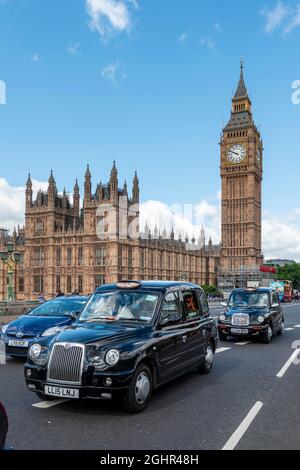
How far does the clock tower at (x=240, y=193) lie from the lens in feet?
342

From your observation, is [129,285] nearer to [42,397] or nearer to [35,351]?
[35,351]

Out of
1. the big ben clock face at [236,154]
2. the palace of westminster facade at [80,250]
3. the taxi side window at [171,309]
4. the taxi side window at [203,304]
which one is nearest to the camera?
the taxi side window at [171,309]

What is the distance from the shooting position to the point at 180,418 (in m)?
6.07

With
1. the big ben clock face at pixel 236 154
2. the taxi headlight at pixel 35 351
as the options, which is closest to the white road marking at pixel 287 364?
the taxi headlight at pixel 35 351

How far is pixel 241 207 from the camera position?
10638 cm

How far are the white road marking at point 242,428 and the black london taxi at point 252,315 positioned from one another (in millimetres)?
6858

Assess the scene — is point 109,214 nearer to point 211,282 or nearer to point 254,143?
point 211,282

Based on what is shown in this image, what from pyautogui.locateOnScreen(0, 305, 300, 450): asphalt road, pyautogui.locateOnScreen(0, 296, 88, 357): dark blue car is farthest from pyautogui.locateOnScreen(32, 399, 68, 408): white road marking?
pyautogui.locateOnScreen(0, 296, 88, 357): dark blue car

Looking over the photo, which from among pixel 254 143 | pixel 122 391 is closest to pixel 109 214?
pixel 254 143

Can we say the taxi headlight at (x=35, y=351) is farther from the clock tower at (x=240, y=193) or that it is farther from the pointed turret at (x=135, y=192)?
the clock tower at (x=240, y=193)

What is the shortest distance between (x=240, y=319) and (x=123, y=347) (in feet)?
27.1

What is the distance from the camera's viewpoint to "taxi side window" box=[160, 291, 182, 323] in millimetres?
7580

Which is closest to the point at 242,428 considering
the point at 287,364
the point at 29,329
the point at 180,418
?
the point at 180,418

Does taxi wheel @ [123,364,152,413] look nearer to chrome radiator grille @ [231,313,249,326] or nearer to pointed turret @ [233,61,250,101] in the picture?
chrome radiator grille @ [231,313,249,326]
